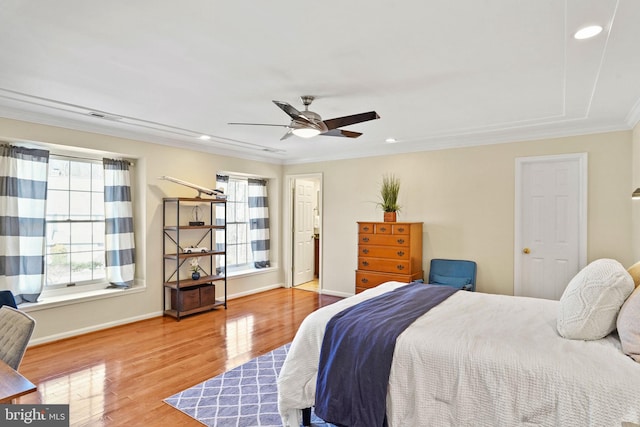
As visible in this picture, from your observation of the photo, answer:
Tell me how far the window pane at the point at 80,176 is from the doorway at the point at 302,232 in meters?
3.27

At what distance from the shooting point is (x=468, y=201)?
199 inches

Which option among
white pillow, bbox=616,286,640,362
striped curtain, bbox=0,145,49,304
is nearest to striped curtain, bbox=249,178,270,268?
striped curtain, bbox=0,145,49,304

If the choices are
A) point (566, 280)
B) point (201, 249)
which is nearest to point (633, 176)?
point (566, 280)

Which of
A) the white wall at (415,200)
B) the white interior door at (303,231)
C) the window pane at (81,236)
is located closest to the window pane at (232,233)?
the white wall at (415,200)

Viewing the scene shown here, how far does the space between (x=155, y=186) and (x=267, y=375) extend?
307cm

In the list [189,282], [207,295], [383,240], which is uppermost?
[383,240]

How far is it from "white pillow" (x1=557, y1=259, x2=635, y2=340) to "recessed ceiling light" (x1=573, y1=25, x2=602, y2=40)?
1363mm

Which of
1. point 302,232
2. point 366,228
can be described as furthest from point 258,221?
point 366,228

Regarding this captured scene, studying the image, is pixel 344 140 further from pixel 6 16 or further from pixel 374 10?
pixel 6 16

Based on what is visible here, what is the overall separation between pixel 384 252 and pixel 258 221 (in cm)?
259

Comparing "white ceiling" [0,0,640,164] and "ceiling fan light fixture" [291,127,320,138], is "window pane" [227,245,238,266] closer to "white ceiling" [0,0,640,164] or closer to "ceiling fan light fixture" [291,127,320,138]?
"white ceiling" [0,0,640,164]

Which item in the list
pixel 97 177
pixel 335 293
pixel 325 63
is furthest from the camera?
pixel 335 293

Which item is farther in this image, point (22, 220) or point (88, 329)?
point (88, 329)

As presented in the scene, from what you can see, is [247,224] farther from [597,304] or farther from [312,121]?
[597,304]
